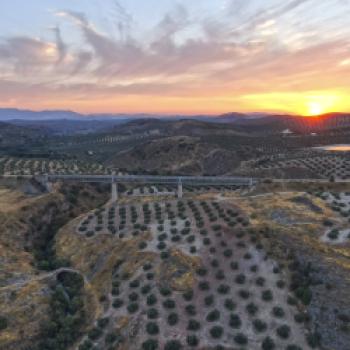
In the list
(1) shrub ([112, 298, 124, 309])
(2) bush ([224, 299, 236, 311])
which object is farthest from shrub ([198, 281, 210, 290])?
(1) shrub ([112, 298, 124, 309])

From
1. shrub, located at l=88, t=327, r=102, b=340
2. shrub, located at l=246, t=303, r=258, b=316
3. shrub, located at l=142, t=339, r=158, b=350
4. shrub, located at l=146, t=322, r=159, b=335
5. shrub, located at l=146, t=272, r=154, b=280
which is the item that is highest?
shrub, located at l=246, t=303, r=258, b=316

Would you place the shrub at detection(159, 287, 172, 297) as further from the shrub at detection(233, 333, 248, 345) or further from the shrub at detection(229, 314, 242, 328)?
the shrub at detection(233, 333, 248, 345)

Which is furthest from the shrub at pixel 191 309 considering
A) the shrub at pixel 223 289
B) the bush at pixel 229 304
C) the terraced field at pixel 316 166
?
the terraced field at pixel 316 166

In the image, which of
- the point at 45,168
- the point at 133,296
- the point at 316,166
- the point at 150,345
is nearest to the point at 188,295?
the point at 133,296

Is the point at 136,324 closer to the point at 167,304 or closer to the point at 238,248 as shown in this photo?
the point at 167,304

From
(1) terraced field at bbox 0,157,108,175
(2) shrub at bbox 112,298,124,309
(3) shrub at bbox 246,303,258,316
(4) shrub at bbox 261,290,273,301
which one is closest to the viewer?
(3) shrub at bbox 246,303,258,316

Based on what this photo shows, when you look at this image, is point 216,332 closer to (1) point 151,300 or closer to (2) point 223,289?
(2) point 223,289
